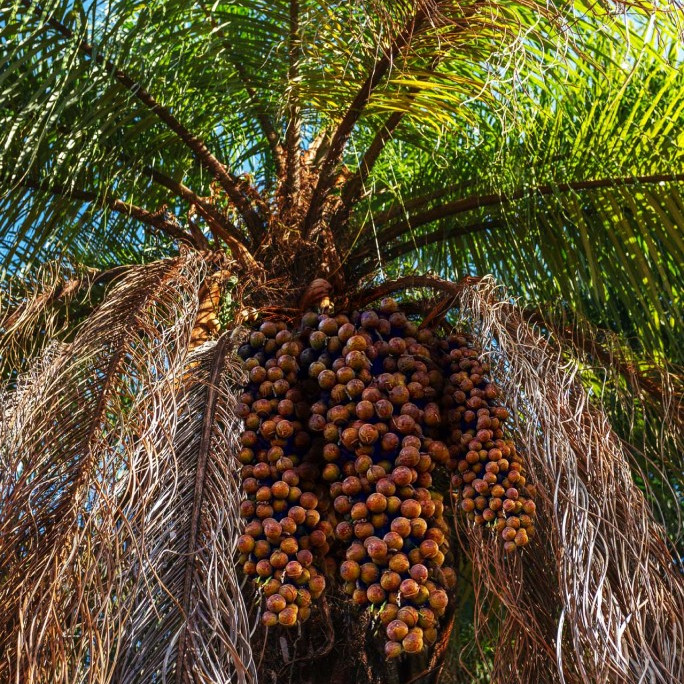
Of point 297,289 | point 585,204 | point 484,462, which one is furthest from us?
point 585,204

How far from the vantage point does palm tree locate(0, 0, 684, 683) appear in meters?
1.63

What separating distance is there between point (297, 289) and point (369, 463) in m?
0.79

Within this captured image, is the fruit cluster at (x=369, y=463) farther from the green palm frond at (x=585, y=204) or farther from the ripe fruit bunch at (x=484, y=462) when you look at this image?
the green palm frond at (x=585, y=204)

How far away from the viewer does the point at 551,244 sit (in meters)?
2.87

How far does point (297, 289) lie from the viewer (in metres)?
2.36

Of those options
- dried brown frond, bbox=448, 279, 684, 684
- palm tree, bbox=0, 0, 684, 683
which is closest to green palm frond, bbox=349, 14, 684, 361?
palm tree, bbox=0, 0, 684, 683

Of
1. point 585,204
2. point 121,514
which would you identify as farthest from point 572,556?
point 585,204

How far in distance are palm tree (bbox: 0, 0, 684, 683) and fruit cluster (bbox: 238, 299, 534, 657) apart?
0.09 meters

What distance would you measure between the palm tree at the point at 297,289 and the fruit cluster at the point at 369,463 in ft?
0.30

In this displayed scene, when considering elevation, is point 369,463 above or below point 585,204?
below

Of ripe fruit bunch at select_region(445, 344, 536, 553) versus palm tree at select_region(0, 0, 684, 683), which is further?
ripe fruit bunch at select_region(445, 344, 536, 553)

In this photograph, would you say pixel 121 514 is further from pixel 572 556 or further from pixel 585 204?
pixel 585 204

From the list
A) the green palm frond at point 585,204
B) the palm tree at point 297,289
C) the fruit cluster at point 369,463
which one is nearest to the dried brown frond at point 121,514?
the palm tree at point 297,289

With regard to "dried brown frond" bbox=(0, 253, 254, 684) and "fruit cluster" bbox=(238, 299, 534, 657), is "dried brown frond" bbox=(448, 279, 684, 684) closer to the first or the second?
"fruit cluster" bbox=(238, 299, 534, 657)
